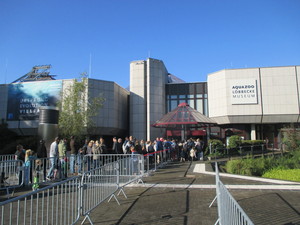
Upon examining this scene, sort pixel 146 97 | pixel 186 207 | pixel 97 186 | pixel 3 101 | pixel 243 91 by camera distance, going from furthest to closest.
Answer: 1. pixel 146 97
2. pixel 3 101
3. pixel 243 91
4. pixel 186 207
5. pixel 97 186

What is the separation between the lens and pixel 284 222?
5371mm

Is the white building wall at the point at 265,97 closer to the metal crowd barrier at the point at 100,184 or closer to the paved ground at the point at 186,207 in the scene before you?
the paved ground at the point at 186,207

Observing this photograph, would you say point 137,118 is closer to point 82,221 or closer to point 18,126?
point 18,126

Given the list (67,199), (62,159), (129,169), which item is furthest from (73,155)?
(67,199)

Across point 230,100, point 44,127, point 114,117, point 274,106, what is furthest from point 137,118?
point 44,127

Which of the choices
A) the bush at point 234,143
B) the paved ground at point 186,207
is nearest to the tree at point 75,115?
the paved ground at point 186,207

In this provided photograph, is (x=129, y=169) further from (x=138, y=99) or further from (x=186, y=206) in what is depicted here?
(x=138, y=99)

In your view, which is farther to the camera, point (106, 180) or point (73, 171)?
point (73, 171)

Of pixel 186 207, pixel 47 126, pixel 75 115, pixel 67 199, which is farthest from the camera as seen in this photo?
pixel 75 115

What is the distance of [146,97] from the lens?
127ft

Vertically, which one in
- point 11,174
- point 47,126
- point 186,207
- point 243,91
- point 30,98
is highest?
point 243,91

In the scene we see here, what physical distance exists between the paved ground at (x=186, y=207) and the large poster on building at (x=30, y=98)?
29.6m

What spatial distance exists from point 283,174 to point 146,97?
2651cm

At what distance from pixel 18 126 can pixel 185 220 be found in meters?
36.5
